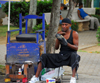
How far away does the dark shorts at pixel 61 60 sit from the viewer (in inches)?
207

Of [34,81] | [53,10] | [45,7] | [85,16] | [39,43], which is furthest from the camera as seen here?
[45,7]

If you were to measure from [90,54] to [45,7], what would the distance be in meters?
9.96

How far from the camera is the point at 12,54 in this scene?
585 cm

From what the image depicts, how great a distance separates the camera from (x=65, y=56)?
5.37 m

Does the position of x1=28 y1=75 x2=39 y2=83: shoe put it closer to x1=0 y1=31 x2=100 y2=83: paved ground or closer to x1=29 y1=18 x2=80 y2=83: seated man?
x1=29 y1=18 x2=80 y2=83: seated man

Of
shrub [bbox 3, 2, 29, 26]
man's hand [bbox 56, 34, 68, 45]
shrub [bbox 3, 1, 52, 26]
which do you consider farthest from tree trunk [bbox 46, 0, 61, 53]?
shrub [bbox 3, 2, 29, 26]

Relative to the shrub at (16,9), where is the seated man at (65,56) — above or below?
below

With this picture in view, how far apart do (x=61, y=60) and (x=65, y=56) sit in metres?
0.12

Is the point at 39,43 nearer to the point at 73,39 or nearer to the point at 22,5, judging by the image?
the point at 73,39

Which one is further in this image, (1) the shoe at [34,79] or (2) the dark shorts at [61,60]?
(1) the shoe at [34,79]

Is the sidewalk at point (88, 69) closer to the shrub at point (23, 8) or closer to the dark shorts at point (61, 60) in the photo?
the dark shorts at point (61, 60)

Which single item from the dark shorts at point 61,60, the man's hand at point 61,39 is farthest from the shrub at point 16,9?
the man's hand at point 61,39

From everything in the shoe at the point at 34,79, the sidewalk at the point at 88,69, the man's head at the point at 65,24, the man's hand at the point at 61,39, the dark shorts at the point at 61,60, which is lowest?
the sidewalk at the point at 88,69

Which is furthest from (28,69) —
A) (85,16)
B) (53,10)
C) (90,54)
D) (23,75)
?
(85,16)
